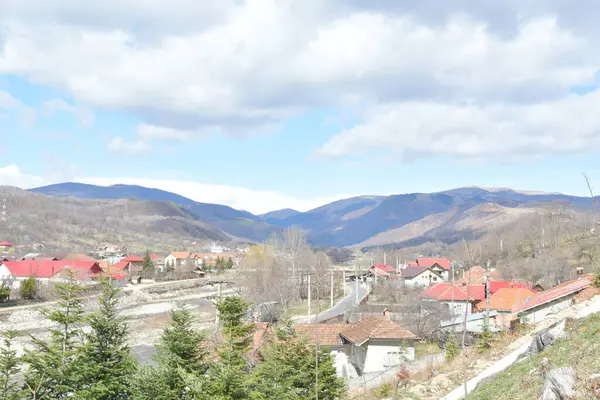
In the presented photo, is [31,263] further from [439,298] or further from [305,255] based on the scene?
[439,298]

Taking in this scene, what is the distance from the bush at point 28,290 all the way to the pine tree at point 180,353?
202 feet

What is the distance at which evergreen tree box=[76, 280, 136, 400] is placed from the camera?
17.5 meters

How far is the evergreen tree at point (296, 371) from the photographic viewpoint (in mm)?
18562

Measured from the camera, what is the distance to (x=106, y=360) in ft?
59.8

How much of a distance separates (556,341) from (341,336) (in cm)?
1638

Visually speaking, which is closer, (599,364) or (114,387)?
(599,364)

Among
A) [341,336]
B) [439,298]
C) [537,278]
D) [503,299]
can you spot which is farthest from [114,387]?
[537,278]

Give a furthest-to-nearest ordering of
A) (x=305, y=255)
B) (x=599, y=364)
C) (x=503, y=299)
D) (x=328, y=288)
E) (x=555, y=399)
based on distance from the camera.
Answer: (x=305, y=255), (x=328, y=288), (x=503, y=299), (x=599, y=364), (x=555, y=399)

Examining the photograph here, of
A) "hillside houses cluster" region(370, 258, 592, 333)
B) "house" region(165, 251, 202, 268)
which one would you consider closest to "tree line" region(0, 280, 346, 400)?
"hillside houses cluster" region(370, 258, 592, 333)

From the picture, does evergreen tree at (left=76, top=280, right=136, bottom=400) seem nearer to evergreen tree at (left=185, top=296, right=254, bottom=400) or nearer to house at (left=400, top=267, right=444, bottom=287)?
evergreen tree at (left=185, top=296, right=254, bottom=400)

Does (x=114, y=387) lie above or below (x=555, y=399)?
below

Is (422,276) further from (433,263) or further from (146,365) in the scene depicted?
(146,365)

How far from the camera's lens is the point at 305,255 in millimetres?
95750

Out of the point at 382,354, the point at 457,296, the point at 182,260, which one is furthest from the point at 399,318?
the point at 182,260
